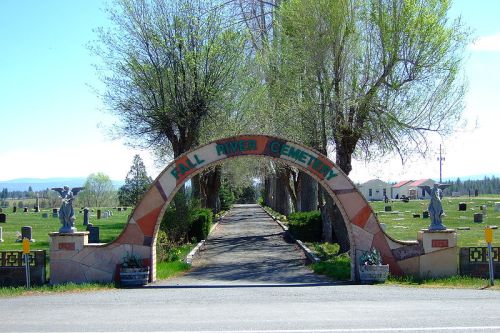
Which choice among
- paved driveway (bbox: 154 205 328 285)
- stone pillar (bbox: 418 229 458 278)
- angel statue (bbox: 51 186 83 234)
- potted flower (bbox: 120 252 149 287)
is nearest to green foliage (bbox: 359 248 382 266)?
stone pillar (bbox: 418 229 458 278)

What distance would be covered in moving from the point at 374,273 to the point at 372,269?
0.11 meters

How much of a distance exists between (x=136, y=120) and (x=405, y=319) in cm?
1761

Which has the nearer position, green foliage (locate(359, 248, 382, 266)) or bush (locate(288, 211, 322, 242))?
green foliage (locate(359, 248, 382, 266))

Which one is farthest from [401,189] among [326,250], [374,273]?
[374,273]

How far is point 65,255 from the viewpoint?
16109 millimetres

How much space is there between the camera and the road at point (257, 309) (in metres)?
9.77

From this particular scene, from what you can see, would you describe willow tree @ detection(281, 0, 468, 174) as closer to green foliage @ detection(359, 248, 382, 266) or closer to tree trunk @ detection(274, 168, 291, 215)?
green foliage @ detection(359, 248, 382, 266)

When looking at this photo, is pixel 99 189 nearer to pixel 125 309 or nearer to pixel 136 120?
pixel 136 120

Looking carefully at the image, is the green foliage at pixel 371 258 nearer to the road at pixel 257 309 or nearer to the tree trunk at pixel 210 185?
the road at pixel 257 309

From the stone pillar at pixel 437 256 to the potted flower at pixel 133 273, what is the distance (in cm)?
713

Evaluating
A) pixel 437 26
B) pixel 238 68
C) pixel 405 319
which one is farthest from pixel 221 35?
pixel 405 319

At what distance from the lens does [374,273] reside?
15.9 meters

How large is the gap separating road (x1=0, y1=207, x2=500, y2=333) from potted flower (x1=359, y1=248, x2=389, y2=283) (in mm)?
691

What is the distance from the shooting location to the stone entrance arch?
16.3 metres
